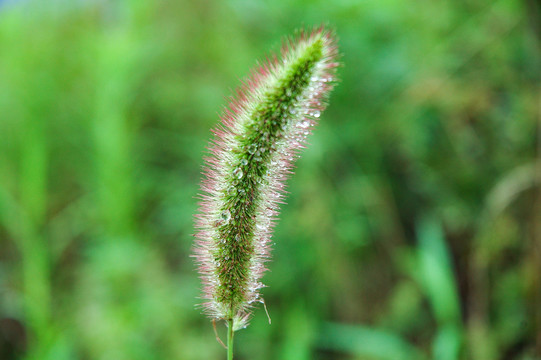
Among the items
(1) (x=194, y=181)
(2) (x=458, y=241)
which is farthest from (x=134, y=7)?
(2) (x=458, y=241)

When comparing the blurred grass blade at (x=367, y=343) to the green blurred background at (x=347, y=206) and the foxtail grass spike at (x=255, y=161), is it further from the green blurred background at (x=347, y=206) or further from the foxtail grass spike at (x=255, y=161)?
the foxtail grass spike at (x=255, y=161)

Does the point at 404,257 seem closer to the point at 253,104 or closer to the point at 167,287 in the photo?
the point at 167,287

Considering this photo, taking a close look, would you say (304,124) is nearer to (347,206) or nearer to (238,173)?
(238,173)

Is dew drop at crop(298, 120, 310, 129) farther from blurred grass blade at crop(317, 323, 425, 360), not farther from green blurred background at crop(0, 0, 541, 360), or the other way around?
blurred grass blade at crop(317, 323, 425, 360)

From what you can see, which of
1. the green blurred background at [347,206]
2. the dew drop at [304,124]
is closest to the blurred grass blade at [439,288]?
the green blurred background at [347,206]

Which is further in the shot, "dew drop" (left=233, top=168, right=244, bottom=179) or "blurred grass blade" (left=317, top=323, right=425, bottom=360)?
"blurred grass blade" (left=317, top=323, right=425, bottom=360)

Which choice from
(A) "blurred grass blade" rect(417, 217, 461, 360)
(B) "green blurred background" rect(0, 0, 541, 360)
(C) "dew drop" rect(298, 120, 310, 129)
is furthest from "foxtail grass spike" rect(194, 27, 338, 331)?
(B) "green blurred background" rect(0, 0, 541, 360)

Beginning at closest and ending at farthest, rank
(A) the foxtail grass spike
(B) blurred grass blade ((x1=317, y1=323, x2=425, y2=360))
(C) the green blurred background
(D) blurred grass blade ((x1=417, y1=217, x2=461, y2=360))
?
(A) the foxtail grass spike
(D) blurred grass blade ((x1=417, y1=217, x2=461, y2=360))
(B) blurred grass blade ((x1=317, y1=323, x2=425, y2=360))
(C) the green blurred background
